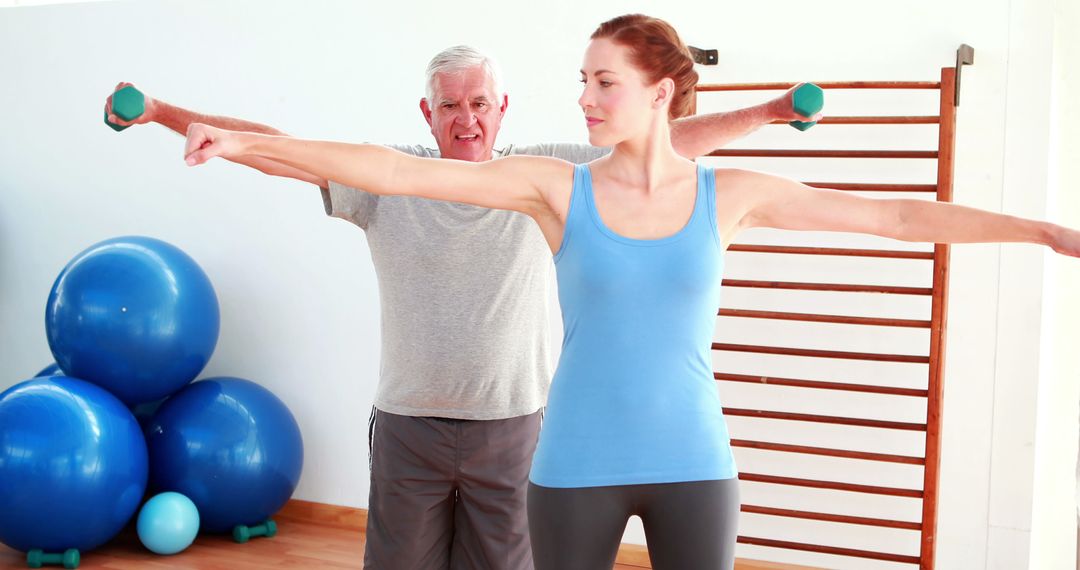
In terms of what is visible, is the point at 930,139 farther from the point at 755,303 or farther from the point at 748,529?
the point at 748,529

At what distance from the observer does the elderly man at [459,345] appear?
2.12 metres

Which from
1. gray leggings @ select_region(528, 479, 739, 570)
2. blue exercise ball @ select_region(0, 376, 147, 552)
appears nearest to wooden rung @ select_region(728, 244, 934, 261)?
gray leggings @ select_region(528, 479, 739, 570)

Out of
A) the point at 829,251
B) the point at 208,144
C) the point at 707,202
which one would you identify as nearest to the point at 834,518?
the point at 829,251

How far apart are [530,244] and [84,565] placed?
2469 millimetres

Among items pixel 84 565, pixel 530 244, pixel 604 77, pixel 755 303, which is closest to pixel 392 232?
pixel 530 244

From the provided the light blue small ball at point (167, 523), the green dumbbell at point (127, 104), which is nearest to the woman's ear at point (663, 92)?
the green dumbbell at point (127, 104)

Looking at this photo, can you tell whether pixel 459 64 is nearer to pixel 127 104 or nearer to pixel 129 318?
pixel 127 104

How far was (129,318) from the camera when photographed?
3844mm

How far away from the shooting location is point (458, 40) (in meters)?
4.07

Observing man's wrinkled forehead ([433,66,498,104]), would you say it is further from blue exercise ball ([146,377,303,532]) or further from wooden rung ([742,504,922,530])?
blue exercise ball ([146,377,303,532])

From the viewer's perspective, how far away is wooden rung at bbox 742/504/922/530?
331 cm

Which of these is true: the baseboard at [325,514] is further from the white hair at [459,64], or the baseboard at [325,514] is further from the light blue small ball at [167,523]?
the white hair at [459,64]

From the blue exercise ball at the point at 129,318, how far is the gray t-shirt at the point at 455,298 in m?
2.00

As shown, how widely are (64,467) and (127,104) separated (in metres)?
2.29
